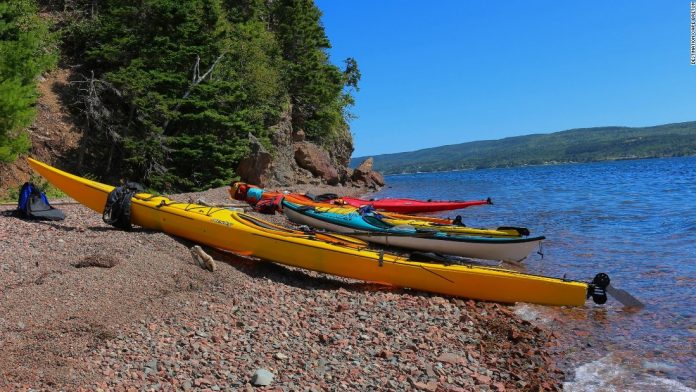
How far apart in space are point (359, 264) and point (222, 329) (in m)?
2.73

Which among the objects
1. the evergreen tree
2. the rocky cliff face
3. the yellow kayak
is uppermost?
the evergreen tree

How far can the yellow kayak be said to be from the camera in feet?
23.7

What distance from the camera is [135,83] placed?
1712 cm

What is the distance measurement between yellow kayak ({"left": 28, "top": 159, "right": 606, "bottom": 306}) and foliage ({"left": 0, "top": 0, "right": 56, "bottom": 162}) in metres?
6.24

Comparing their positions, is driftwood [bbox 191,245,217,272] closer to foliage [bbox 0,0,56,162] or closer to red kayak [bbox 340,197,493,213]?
foliage [bbox 0,0,56,162]

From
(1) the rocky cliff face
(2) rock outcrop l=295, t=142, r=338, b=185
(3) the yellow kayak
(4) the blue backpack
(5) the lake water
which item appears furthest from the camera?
(2) rock outcrop l=295, t=142, r=338, b=185

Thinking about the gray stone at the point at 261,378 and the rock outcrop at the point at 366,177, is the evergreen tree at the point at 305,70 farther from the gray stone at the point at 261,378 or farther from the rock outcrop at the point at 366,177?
the gray stone at the point at 261,378

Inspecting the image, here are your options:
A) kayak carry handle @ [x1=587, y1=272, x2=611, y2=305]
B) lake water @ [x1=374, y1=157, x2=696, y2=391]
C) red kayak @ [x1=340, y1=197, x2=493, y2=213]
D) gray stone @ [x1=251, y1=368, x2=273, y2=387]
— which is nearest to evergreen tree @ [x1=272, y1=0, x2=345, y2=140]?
red kayak @ [x1=340, y1=197, x2=493, y2=213]

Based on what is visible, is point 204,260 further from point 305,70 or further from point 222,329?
point 305,70

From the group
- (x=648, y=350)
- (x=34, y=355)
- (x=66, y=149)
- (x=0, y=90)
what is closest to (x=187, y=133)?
(x=66, y=149)

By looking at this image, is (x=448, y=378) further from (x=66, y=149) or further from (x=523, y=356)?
(x=66, y=149)

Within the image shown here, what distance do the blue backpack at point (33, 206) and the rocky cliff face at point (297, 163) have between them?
12441mm

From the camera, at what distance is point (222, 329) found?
17.3 feet

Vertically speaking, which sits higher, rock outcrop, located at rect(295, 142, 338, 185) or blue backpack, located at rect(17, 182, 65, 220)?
rock outcrop, located at rect(295, 142, 338, 185)
